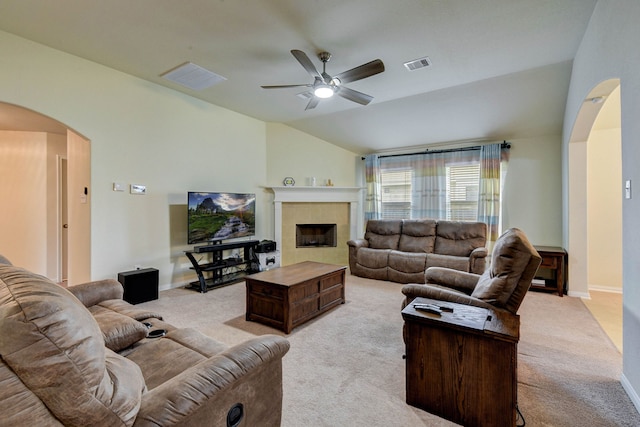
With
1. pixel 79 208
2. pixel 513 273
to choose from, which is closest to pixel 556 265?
pixel 513 273

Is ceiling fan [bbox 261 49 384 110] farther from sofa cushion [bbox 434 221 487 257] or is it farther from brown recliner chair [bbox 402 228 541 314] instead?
sofa cushion [bbox 434 221 487 257]

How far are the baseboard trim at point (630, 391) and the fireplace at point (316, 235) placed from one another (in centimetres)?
444

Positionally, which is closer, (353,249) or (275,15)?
(275,15)

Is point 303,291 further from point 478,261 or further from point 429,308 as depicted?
point 478,261

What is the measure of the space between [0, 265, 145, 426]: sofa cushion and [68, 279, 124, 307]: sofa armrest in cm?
158

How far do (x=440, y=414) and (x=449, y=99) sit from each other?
3.94 metres

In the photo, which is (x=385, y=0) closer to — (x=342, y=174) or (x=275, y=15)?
(x=275, y=15)

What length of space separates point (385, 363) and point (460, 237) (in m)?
3.24

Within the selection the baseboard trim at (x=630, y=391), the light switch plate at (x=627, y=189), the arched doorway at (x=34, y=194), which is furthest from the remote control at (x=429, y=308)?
the arched doorway at (x=34, y=194)

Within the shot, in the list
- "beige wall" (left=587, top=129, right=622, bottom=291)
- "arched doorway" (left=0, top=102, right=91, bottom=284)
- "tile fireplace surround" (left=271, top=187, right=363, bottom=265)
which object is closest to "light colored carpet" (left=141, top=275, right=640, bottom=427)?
"beige wall" (left=587, top=129, right=622, bottom=291)

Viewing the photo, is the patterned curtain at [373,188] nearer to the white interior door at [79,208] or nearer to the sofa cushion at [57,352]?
the white interior door at [79,208]

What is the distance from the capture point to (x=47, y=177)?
15.2 ft

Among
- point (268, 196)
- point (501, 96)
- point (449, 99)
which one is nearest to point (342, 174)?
point (268, 196)

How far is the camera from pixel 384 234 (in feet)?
17.8
